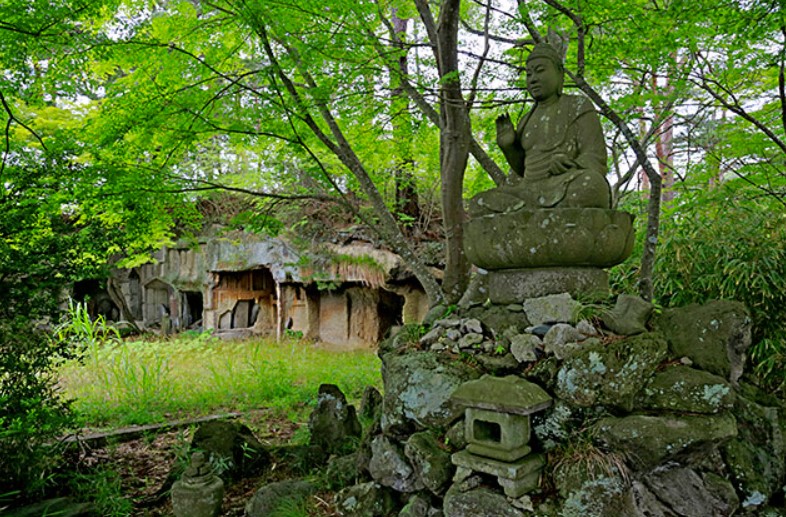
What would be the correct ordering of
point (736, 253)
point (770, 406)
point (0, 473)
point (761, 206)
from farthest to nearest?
point (761, 206) → point (736, 253) → point (0, 473) → point (770, 406)

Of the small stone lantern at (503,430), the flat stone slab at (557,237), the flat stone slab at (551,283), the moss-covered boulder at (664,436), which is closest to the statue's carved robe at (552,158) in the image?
the flat stone slab at (557,237)

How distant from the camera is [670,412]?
7.70ft

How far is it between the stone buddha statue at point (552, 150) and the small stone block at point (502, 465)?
1536 mm

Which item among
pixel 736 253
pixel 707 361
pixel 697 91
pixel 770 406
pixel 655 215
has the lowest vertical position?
pixel 770 406

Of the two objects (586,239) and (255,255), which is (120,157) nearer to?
(586,239)

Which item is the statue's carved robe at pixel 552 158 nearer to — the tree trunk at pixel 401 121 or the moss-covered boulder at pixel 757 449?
the moss-covered boulder at pixel 757 449

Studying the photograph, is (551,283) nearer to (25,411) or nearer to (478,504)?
(478,504)

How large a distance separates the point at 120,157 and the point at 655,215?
16.7ft

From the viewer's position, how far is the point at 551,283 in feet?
9.78

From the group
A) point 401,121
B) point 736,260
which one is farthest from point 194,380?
point 736,260

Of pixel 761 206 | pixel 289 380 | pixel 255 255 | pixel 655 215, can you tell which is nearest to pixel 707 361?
pixel 655 215

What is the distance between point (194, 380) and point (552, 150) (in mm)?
7175

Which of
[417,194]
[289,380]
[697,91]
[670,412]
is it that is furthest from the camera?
[417,194]

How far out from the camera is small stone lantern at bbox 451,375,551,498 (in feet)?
7.64
